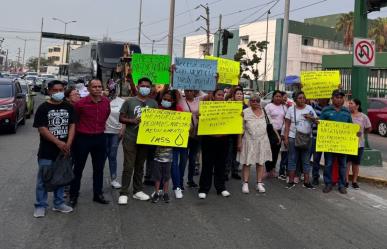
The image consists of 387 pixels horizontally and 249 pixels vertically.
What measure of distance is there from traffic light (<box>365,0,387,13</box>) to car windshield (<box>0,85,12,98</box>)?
10.7m

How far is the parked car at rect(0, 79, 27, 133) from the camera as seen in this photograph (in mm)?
14570

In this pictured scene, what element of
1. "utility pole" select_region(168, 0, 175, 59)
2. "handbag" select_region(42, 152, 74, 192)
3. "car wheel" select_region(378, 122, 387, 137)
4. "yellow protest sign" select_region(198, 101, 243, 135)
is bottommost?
"handbag" select_region(42, 152, 74, 192)

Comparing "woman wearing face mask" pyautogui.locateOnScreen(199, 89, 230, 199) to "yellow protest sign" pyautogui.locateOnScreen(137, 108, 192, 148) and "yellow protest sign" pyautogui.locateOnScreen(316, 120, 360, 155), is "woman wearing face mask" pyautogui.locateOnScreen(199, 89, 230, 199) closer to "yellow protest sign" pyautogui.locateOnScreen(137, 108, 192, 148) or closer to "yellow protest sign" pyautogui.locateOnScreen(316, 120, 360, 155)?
"yellow protest sign" pyautogui.locateOnScreen(137, 108, 192, 148)

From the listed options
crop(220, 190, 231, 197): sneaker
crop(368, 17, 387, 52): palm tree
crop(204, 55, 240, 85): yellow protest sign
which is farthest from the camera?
crop(368, 17, 387, 52): palm tree

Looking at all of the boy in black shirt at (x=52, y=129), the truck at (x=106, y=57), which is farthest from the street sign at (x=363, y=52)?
the truck at (x=106, y=57)

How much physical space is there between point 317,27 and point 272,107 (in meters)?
59.0

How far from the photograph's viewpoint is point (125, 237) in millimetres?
5457

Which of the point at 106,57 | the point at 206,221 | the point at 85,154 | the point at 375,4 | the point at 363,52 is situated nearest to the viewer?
the point at 206,221

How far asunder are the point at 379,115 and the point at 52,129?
16123mm

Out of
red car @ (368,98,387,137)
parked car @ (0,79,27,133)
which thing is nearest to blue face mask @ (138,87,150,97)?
parked car @ (0,79,27,133)

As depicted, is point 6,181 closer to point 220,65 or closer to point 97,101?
point 97,101

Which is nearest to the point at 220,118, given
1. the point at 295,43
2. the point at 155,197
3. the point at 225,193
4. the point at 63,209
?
the point at 225,193

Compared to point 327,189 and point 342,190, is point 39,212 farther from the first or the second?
point 342,190

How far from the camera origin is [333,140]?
8281 millimetres
